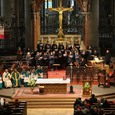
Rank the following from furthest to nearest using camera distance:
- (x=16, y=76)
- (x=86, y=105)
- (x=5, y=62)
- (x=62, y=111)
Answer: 1. (x=5, y=62)
2. (x=16, y=76)
3. (x=62, y=111)
4. (x=86, y=105)

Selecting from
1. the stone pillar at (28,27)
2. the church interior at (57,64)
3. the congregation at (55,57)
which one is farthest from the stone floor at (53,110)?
the stone pillar at (28,27)

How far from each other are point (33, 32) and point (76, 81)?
9.27m

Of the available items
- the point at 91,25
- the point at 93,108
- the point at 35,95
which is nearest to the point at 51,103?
the point at 35,95

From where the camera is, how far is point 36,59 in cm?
2966

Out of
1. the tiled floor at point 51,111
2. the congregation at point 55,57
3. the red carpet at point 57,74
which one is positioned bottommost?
the tiled floor at point 51,111

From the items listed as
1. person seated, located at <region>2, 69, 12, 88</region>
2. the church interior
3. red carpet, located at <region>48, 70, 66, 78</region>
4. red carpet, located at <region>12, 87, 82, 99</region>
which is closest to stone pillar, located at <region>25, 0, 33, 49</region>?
the church interior

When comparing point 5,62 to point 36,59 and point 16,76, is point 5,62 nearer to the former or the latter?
point 36,59

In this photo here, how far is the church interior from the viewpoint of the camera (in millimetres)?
21305

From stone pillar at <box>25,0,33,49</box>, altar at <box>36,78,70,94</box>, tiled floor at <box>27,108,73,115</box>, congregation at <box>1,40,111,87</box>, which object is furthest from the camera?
stone pillar at <box>25,0,33,49</box>

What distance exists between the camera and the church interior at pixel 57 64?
69.9 ft

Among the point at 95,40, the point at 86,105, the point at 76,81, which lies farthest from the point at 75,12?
the point at 86,105

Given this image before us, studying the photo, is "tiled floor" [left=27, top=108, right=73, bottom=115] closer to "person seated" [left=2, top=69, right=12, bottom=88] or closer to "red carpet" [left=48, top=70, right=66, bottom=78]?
"person seated" [left=2, top=69, right=12, bottom=88]

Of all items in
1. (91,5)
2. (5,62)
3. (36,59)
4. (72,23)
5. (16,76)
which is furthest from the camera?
(72,23)

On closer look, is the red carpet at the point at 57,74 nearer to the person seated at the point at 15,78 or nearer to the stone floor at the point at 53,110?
the person seated at the point at 15,78
